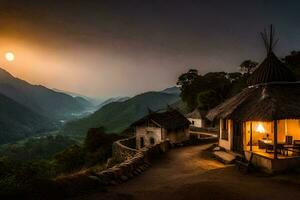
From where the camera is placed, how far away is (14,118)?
184 metres

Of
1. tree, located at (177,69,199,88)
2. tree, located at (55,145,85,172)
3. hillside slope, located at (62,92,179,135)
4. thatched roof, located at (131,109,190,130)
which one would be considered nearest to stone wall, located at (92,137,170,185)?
thatched roof, located at (131,109,190,130)

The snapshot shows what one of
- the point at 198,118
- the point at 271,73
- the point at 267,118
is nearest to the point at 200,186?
the point at 267,118

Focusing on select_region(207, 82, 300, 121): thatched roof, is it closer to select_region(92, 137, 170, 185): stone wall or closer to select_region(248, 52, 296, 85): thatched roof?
select_region(248, 52, 296, 85): thatched roof

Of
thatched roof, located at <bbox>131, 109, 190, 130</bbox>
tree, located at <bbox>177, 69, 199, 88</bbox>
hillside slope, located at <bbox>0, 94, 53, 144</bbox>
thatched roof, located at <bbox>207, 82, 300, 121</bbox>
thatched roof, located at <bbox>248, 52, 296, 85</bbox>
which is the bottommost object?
hillside slope, located at <bbox>0, 94, 53, 144</bbox>

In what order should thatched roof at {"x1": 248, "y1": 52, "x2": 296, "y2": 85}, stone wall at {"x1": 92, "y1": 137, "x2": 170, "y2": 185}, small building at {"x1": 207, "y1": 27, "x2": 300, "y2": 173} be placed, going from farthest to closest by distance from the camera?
1. thatched roof at {"x1": 248, "y1": 52, "x2": 296, "y2": 85}
2. small building at {"x1": 207, "y1": 27, "x2": 300, "y2": 173}
3. stone wall at {"x1": 92, "y1": 137, "x2": 170, "y2": 185}

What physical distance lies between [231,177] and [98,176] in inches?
270

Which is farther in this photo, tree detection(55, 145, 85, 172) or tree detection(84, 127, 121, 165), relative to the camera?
tree detection(84, 127, 121, 165)

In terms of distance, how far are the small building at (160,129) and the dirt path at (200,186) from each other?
17.1 meters

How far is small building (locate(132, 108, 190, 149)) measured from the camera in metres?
34.8

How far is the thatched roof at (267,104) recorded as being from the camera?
1530 centimetres

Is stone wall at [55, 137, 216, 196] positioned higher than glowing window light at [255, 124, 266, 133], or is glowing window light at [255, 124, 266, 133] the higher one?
glowing window light at [255, 124, 266, 133]

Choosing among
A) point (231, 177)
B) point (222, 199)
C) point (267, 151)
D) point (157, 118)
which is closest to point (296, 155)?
point (267, 151)

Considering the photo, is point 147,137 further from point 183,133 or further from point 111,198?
point 111,198

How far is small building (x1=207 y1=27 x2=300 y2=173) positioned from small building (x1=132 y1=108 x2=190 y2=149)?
13.2m
